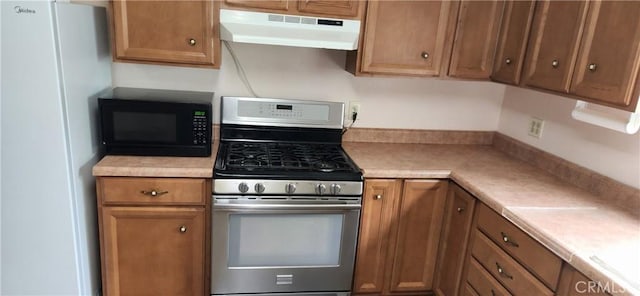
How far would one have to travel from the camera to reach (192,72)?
240 cm

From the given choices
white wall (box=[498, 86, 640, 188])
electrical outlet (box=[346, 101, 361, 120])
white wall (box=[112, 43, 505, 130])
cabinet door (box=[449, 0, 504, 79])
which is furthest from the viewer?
Result: electrical outlet (box=[346, 101, 361, 120])

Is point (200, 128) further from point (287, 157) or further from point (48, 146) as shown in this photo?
point (48, 146)

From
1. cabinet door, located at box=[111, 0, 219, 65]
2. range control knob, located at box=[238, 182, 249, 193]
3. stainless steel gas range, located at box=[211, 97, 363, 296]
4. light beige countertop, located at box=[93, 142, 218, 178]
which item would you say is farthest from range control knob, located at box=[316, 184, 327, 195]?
cabinet door, located at box=[111, 0, 219, 65]

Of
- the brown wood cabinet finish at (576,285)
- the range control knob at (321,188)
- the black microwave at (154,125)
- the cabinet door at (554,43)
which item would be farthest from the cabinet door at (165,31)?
the brown wood cabinet finish at (576,285)

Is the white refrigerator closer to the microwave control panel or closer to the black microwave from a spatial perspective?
the black microwave

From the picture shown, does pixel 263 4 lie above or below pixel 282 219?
above

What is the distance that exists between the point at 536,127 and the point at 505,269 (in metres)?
1.04

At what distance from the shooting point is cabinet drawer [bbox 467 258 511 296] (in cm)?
178

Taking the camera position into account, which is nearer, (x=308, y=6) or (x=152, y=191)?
(x=152, y=191)

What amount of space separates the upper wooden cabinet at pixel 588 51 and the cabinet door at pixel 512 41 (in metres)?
0.05

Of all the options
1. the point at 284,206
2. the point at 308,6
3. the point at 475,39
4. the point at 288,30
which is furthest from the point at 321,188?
the point at 475,39

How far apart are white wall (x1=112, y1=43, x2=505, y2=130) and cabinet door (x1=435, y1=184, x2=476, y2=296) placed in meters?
0.69

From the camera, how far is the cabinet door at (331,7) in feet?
6.81

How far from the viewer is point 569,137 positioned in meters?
2.20
